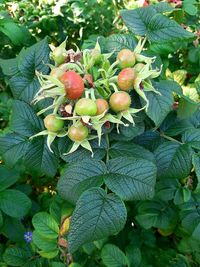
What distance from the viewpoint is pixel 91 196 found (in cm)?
84

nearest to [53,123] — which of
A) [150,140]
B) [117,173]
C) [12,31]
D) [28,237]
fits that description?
[117,173]

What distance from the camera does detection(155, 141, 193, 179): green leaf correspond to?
94cm

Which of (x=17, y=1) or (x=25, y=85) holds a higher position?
(x=25, y=85)

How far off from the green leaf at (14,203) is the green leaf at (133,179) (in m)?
0.47

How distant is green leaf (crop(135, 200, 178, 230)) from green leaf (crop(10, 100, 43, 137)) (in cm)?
44

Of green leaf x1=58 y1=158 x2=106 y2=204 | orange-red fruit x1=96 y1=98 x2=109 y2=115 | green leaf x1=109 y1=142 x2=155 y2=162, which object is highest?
orange-red fruit x1=96 y1=98 x2=109 y2=115

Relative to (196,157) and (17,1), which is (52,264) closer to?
(196,157)

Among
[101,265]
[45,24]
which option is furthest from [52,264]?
[45,24]

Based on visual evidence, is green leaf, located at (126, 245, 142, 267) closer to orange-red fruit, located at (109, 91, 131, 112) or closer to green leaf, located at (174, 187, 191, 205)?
green leaf, located at (174, 187, 191, 205)

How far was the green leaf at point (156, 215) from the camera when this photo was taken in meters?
1.26

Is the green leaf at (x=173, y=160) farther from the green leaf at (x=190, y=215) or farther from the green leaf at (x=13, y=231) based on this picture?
the green leaf at (x=13, y=231)

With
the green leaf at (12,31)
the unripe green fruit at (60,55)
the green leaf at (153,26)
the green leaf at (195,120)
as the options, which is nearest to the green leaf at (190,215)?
the green leaf at (195,120)

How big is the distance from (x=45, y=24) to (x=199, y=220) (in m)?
1.19

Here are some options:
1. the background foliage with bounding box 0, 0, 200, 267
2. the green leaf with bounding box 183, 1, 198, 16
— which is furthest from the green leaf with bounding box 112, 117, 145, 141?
the green leaf with bounding box 183, 1, 198, 16
